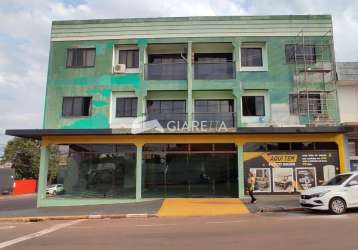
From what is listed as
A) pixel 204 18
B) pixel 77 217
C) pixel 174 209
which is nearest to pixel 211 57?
pixel 204 18

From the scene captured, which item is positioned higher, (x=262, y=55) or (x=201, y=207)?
(x=262, y=55)

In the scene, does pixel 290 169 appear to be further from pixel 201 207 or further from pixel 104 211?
pixel 104 211

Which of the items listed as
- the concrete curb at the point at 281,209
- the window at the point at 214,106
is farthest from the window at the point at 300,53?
the concrete curb at the point at 281,209

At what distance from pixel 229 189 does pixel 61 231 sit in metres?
12.0

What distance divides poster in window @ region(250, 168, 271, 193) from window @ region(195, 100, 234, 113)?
14.1 feet

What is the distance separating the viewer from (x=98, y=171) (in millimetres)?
22922

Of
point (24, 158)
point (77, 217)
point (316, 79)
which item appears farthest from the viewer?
point (24, 158)

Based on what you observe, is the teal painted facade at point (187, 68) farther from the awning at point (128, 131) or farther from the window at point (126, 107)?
the awning at point (128, 131)

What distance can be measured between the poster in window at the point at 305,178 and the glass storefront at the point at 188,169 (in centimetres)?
361

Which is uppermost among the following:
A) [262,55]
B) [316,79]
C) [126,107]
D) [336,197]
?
[262,55]

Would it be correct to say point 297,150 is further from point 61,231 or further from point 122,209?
point 61,231

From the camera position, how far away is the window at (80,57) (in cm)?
2436

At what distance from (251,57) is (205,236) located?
16046mm

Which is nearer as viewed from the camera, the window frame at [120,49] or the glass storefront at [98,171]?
the glass storefront at [98,171]
